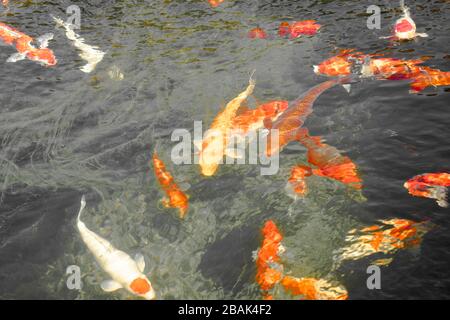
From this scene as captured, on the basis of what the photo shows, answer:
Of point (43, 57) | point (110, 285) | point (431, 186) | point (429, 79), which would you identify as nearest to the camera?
point (110, 285)

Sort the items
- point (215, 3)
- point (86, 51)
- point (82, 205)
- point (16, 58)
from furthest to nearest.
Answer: point (215, 3), point (86, 51), point (16, 58), point (82, 205)

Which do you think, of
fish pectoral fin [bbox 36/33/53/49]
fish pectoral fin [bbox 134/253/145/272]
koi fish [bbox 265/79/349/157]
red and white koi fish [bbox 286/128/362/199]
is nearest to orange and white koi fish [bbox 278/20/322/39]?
koi fish [bbox 265/79/349/157]

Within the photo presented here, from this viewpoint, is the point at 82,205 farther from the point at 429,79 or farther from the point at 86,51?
the point at 429,79

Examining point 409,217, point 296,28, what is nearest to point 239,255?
point 409,217

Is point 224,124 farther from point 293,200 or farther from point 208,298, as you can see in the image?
point 208,298

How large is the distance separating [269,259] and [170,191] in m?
1.81

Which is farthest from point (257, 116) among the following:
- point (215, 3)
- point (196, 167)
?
point (215, 3)

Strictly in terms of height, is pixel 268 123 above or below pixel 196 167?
above

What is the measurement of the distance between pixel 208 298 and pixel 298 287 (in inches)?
41.5

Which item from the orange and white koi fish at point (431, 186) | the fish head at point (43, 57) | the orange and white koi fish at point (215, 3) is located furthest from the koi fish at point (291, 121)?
the fish head at point (43, 57)

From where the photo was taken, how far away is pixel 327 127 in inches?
289

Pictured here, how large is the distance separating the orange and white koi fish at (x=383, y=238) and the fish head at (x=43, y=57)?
7078 mm

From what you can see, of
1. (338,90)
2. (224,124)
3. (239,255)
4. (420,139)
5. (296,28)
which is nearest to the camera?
(239,255)

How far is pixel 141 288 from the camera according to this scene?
5305 mm
